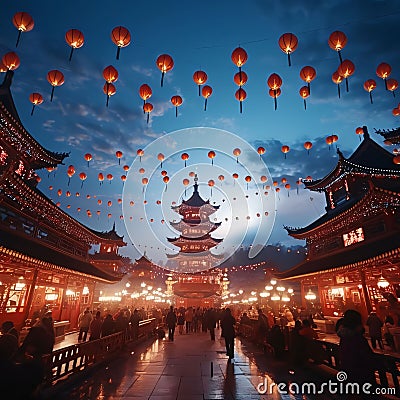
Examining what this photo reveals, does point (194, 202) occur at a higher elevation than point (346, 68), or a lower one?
higher

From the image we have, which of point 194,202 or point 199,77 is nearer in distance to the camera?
point 199,77

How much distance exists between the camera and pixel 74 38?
7.70m

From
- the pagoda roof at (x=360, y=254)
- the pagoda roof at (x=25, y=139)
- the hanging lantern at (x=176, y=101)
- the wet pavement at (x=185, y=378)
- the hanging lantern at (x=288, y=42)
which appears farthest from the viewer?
the pagoda roof at (x=25, y=139)

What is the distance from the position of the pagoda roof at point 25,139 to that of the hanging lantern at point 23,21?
17.0ft

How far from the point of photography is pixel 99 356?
26.9 feet

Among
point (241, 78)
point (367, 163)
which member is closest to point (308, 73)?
point (241, 78)

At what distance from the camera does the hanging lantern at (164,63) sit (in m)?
8.59

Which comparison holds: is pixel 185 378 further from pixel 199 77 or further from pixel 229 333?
pixel 199 77

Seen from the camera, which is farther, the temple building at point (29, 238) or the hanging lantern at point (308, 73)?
the temple building at point (29, 238)

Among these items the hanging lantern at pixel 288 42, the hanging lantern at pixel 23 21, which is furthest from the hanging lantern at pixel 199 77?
the hanging lantern at pixel 23 21

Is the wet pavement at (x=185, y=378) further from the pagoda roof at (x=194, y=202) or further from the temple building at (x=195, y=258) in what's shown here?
the pagoda roof at (x=194, y=202)

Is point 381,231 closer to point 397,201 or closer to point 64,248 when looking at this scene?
point 397,201

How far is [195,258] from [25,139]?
26602 millimetres

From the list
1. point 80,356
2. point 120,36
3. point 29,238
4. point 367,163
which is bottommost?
point 80,356
